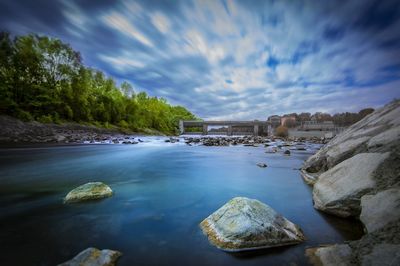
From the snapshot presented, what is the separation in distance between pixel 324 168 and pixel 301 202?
2.89m

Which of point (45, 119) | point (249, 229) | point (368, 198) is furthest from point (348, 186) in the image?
point (45, 119)

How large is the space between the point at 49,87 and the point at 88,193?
43.5 m

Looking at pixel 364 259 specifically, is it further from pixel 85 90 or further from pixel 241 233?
pixel 85 90

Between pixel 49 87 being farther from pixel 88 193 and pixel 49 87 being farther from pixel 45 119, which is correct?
pixel 88 193

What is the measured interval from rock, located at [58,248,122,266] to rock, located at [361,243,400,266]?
308cm

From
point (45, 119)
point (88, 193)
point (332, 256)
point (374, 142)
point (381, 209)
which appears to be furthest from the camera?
point (45, 119)

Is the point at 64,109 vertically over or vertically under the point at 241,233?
over

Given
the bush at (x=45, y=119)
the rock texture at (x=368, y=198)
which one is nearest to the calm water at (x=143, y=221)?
the rock texture at (x=368, y=198)

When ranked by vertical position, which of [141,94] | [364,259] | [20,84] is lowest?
[364,259]

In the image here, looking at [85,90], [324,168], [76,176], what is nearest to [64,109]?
[85,90]

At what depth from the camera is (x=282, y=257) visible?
2.78 meters

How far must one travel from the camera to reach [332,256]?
2451mm

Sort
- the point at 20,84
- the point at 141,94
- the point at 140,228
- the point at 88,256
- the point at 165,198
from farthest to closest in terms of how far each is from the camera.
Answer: the point at 141,94, the point at 20,84, the point at 165,198, the point at 140,228, the point at 88,256

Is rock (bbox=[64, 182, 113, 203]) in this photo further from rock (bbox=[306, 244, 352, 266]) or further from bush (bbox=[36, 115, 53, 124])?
bush (bbox=[36, 115, 53, 124])
